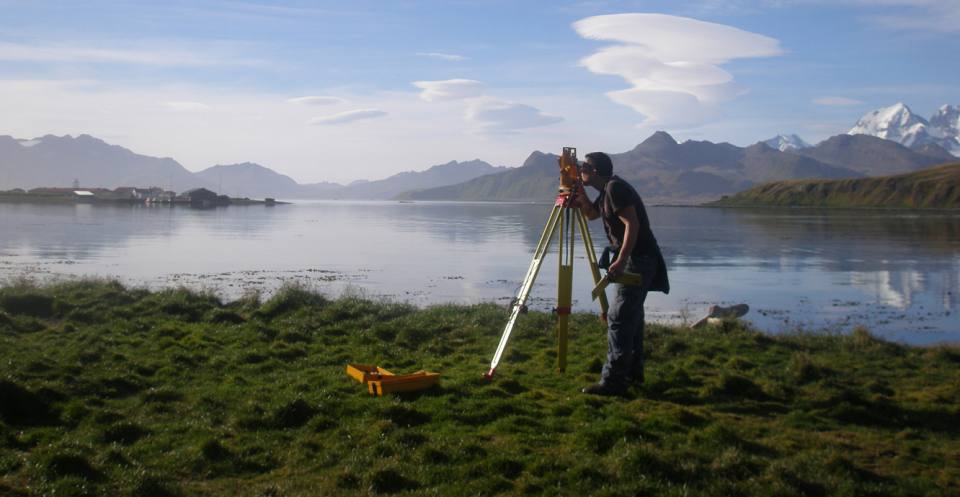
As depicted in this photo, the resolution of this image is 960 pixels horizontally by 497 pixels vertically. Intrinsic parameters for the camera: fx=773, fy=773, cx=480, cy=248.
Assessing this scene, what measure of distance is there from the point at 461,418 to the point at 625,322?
2.13m

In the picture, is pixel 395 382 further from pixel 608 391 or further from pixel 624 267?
Answer: pixel 624 267

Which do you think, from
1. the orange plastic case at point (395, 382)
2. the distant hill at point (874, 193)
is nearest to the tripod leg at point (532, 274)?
the orange plastic case at point (395, 382)

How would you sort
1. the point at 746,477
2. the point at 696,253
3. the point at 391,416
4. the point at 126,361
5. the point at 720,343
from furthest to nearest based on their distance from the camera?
the point at 696,253 → the point at 720,343 → the point at 126,361 → the point at 391,416 → the point at 746,477

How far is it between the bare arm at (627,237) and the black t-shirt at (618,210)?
0.07 metres

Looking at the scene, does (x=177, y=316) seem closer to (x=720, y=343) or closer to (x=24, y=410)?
(x=24, y=410)

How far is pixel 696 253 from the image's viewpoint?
38125 millimetres

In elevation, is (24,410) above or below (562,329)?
below

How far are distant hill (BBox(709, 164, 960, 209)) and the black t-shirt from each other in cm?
14003

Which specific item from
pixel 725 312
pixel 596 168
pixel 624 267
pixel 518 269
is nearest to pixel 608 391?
pixel 624 267

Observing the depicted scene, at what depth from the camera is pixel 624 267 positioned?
810cm

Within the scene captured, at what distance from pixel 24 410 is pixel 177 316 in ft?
22.5

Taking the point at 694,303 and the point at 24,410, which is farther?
the point at 694,303

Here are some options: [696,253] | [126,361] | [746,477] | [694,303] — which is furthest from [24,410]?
[696,253]

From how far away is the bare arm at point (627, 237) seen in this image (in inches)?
314
